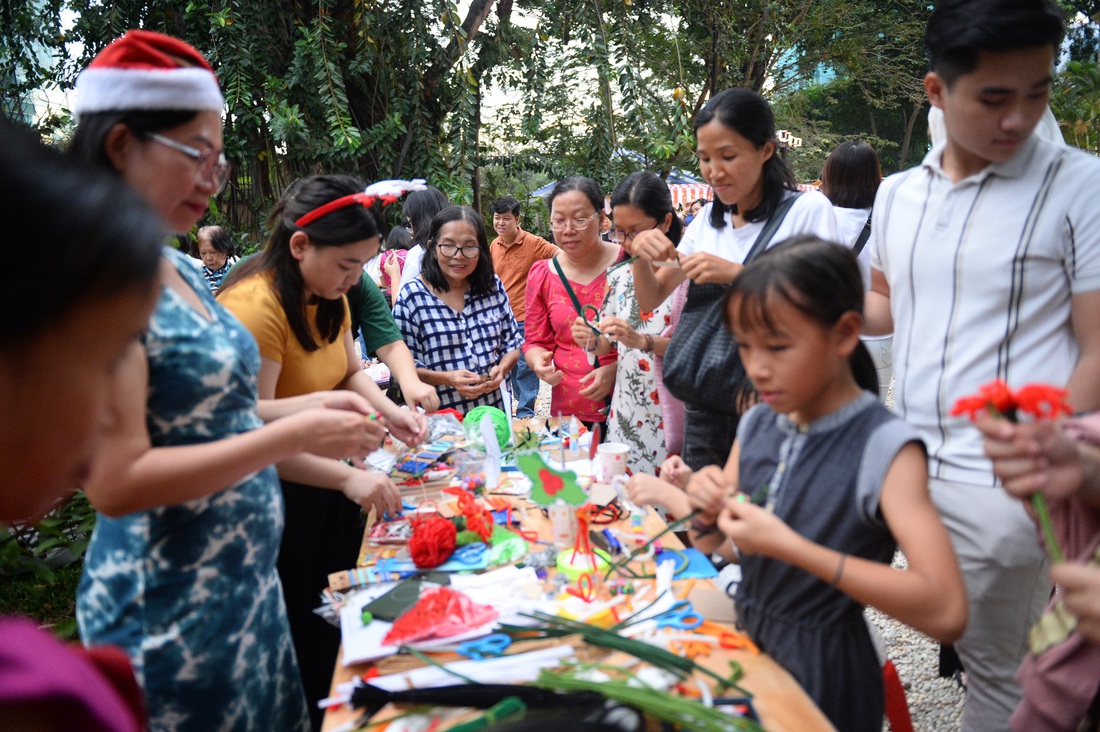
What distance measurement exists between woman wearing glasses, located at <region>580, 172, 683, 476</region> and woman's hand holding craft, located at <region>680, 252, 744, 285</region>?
0.87 metres

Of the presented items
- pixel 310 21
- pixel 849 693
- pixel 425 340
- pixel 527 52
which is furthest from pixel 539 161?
A: pixel 849 693

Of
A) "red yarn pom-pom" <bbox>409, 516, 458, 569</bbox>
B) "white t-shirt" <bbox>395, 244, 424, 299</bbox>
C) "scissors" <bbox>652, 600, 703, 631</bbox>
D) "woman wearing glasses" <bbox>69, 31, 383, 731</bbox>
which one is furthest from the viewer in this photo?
"white t-shirt" <bbox>395, 244, 424, 299</bbox>

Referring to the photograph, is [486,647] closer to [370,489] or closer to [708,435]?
[370,489]

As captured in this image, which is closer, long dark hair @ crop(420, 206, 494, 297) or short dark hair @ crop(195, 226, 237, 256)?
long dark hair @ crop(420, 206, 494, 297)

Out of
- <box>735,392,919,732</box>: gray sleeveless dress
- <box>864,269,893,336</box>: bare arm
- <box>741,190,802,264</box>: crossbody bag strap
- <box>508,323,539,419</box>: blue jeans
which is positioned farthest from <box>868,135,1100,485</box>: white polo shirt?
<box>508,323,539,419</box>: blue jeans

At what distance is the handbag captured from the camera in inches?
92.4

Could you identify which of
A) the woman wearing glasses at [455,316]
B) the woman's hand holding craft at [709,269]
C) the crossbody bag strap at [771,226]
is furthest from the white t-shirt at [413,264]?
the woman's hand holding craft at [709,269]

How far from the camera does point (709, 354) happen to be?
237 cm

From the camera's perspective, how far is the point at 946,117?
1732 millimetres

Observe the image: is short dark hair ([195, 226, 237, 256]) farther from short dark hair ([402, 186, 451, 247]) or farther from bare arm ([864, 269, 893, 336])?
bare arm ([864, 269, 893, 336])

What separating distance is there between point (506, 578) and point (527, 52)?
23.3 ft

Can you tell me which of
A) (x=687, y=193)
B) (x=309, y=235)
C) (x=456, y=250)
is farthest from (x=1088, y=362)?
(x=687, y=193)

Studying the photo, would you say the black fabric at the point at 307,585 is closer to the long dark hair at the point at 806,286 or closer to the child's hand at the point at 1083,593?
the long dark hair at the point at 806,286

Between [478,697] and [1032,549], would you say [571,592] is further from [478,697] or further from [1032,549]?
[1032,549]
